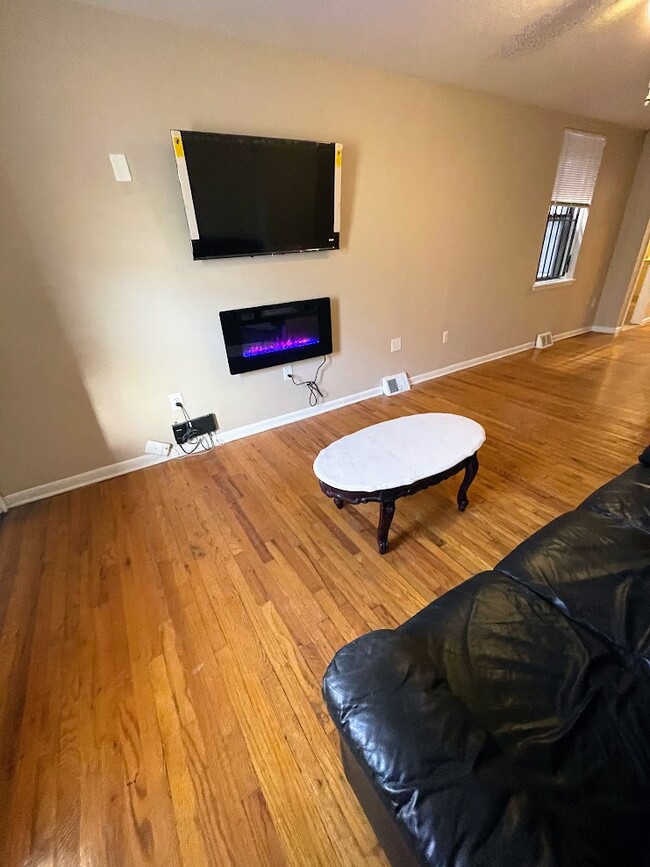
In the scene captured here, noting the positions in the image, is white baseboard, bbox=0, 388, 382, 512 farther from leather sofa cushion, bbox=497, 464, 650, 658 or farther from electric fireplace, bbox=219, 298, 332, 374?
leather sofa cushion, bbox=497, 464, 650, 658

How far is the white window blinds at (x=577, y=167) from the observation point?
3.58m

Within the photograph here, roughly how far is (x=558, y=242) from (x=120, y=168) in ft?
15.6

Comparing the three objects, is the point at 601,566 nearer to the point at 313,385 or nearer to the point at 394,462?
the point at 394,462

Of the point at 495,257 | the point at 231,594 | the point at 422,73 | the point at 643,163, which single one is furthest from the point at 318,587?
the point at 643,163

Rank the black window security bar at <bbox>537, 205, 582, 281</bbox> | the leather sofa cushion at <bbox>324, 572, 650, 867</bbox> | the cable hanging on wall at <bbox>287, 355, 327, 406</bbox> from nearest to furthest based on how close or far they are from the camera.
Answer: the leather sofa cushion at <bbox>324, 572, 650, 867</bbox>
the cable hanging on wall at <bbox>287, 355, 327, 406</bbox>
the black window security bar at <bbox>537, 205, 582, 281</bbox>

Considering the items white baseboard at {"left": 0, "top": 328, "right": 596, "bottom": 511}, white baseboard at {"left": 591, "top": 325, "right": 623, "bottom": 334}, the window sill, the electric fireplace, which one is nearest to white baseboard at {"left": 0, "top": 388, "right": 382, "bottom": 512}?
white baseboard at {"left": 0, "top": 328, "right": 596, "bottom": 511}

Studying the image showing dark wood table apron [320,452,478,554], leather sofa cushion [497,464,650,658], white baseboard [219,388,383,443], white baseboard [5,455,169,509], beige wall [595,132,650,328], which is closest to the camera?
leather sofa cushion [497,464,650,658]

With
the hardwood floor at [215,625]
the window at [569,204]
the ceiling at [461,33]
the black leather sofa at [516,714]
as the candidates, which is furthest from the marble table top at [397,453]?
→ the window at [569,204]

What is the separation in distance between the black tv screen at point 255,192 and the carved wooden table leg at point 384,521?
5.97 feet

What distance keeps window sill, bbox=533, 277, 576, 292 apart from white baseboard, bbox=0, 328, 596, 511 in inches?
32.2

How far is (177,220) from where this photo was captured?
2102 millimetres

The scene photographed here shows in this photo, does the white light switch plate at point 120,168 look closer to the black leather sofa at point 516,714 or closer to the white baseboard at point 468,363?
the black leather sofa at point 516,714

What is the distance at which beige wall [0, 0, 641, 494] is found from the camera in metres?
1.73

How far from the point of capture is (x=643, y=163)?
418 cm
